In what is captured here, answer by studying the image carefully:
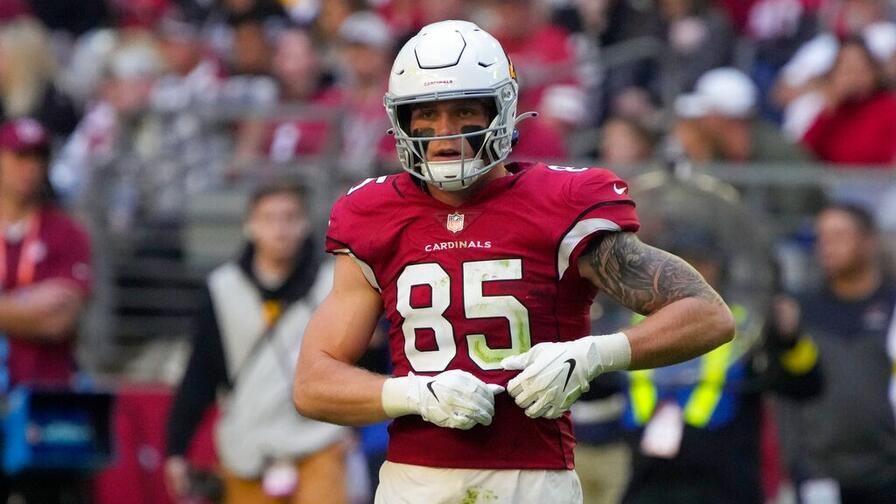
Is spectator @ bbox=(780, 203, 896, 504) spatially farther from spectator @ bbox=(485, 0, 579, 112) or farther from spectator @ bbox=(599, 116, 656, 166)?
spectator @ bbox=(485, 0, 579, 112)

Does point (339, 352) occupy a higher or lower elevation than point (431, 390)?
lower

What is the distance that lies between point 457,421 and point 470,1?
776cm

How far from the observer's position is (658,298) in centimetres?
437

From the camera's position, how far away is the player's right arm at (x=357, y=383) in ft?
13.6

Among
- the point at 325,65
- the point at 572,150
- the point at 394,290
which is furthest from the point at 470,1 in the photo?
the point at 394,290

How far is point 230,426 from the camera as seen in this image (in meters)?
7.71

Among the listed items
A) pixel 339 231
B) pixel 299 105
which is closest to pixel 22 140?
pixel 299 105

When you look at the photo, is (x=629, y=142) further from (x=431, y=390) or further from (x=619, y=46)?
(x=431, y=390)

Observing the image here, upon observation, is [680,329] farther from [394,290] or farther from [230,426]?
[230,426]

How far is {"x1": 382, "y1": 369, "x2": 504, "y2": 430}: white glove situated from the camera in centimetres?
411

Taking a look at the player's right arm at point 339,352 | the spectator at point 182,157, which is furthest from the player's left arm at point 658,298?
the spectator at point 182,157

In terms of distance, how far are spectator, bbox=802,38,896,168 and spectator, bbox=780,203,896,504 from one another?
1169 mm

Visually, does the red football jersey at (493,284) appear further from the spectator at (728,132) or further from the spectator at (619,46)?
the spectator at (619,46)

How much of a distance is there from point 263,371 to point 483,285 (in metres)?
3.49
